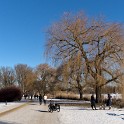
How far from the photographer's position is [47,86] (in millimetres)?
98812

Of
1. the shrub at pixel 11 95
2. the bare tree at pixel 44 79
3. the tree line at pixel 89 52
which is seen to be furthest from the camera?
the bare tree at pixel 44 79

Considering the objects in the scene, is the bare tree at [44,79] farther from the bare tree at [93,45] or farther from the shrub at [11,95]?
the bare tree at [93,45]

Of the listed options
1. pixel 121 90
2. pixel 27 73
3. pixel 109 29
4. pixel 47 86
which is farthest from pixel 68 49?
pixel 27 73

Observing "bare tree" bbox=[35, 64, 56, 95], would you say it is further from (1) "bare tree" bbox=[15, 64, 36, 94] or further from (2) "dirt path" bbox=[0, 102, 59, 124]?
(2) "dirt path" bbox=[0, 102, 59, 124]

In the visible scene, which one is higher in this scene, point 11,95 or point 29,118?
point 11,95

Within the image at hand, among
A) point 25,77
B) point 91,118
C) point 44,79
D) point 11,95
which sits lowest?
point 91,118

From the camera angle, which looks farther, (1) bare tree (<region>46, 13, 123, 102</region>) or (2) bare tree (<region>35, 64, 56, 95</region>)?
(2) bare tree (<region>35, 64, 56, 95</region>)

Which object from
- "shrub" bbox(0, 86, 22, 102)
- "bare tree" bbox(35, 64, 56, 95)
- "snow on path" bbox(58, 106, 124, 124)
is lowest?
"snow on path" bbox(58, 106, 124, 124)

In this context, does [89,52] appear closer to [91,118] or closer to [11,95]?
[91,118]

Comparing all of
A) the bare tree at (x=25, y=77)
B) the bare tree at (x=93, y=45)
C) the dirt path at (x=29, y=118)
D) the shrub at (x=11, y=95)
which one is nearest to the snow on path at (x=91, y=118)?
the dirt path at (x=29, y=118)

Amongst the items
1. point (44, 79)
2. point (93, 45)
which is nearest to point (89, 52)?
point (93, 45)

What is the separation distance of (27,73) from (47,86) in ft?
41.4

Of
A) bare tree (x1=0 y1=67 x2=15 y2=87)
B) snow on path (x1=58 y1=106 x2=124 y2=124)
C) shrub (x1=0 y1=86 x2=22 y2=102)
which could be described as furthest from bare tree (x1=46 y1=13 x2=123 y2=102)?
bare tree (x1=0 y1=67 x2=15 y2=87)

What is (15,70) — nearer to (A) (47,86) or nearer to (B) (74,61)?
(A) (47,86)
